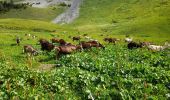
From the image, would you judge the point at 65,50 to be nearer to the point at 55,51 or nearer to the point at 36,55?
the point at 55,51

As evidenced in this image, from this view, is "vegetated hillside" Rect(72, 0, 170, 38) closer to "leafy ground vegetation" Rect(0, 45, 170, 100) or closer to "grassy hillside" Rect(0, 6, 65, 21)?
"grassy hillside" Rect(0, 6, 65, 21)

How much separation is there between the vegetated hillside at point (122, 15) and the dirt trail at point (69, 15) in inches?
107

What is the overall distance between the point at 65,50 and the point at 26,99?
623 inches

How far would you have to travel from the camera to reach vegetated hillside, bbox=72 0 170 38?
331 ft

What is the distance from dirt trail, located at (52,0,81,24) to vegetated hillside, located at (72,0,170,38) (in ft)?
8.88

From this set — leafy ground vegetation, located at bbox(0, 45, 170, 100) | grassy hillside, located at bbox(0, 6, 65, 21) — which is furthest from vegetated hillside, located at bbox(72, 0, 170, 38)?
leafy ground vegetation, located at bbox(0, 45, 170, 100)

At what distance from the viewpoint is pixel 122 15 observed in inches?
5738

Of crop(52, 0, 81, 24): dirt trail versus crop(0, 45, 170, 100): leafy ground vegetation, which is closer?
crop(0, 45, 170, 100): leafy ground vegetation

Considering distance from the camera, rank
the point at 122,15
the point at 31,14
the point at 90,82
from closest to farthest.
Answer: the point at 90,82, the point at 122,15, the point at 31,14

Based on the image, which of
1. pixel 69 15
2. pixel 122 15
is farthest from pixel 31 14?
pixel 122 15

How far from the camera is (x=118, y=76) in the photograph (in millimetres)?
24500

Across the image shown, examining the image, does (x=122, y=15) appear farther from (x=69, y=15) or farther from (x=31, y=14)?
(x=31, y=14)

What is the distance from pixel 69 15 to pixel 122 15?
22.8m

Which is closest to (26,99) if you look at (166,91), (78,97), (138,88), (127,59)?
(78,97)
